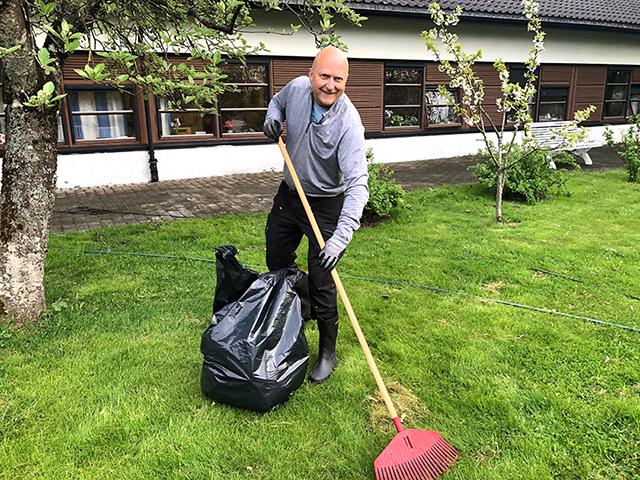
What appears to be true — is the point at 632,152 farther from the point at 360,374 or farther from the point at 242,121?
the point at 360,374

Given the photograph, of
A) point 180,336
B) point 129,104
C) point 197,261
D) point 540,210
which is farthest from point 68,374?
point 129,104

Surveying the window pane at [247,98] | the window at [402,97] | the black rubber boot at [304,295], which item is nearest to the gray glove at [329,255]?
the black rubber boot at [304,295]

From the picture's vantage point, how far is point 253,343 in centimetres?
245

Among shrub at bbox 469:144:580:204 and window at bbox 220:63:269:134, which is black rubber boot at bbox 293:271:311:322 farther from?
window at bbox 220:63:269:134

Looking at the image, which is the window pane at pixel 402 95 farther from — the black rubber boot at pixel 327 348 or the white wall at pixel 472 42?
the black rubber boot at pixel 327 348

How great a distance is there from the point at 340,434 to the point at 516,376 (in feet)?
3.85

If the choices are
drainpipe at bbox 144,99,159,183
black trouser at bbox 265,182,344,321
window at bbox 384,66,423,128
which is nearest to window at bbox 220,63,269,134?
drainpipe at bbox 144,99,159,183

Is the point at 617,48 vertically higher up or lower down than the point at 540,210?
higher up

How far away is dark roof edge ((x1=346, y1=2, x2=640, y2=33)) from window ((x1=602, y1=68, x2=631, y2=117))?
4.74ft

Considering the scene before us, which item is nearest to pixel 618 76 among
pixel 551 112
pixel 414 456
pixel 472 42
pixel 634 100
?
pixel 634 100

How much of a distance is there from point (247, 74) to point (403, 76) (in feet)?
13.0

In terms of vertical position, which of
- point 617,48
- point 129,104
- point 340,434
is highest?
point 617,48

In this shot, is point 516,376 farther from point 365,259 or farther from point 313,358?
point 365,259

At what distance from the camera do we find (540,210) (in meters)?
6.78
